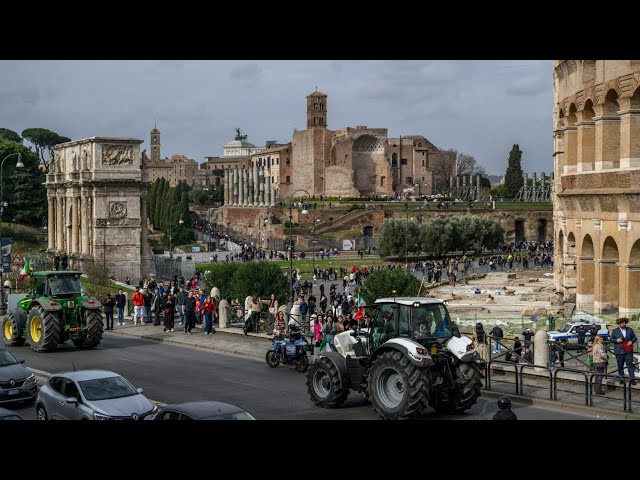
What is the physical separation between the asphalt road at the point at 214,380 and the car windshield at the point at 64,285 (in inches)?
63.2

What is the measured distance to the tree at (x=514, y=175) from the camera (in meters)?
118

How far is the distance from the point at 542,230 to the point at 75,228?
58.1 metres

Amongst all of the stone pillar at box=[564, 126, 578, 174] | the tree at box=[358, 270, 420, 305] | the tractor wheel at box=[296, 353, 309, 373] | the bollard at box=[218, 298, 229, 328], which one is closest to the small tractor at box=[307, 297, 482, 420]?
the tractor wheel at box=[296, 353, 309, 373]

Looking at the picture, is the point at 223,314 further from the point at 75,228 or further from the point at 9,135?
the point at 9,135

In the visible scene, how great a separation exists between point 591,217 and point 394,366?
1736cm

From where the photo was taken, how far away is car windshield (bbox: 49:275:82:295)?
77.4 feet

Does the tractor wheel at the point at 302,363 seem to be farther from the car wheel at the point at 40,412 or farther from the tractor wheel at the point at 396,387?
the car wheel at the point at 40,412

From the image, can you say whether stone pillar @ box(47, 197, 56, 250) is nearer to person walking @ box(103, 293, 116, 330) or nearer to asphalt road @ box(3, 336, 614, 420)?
person walking @ box(103, 293, 116, 330)

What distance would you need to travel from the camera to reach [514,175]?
120 m

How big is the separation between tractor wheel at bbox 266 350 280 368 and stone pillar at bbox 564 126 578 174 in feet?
51.5

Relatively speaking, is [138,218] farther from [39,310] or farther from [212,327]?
[39,310]

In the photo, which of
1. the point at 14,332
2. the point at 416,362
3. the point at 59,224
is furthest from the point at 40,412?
the point at 59,224

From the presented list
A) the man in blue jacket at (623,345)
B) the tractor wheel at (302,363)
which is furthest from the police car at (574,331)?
the tractor wheel at (302,363)

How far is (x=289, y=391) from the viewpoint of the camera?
17891mm
